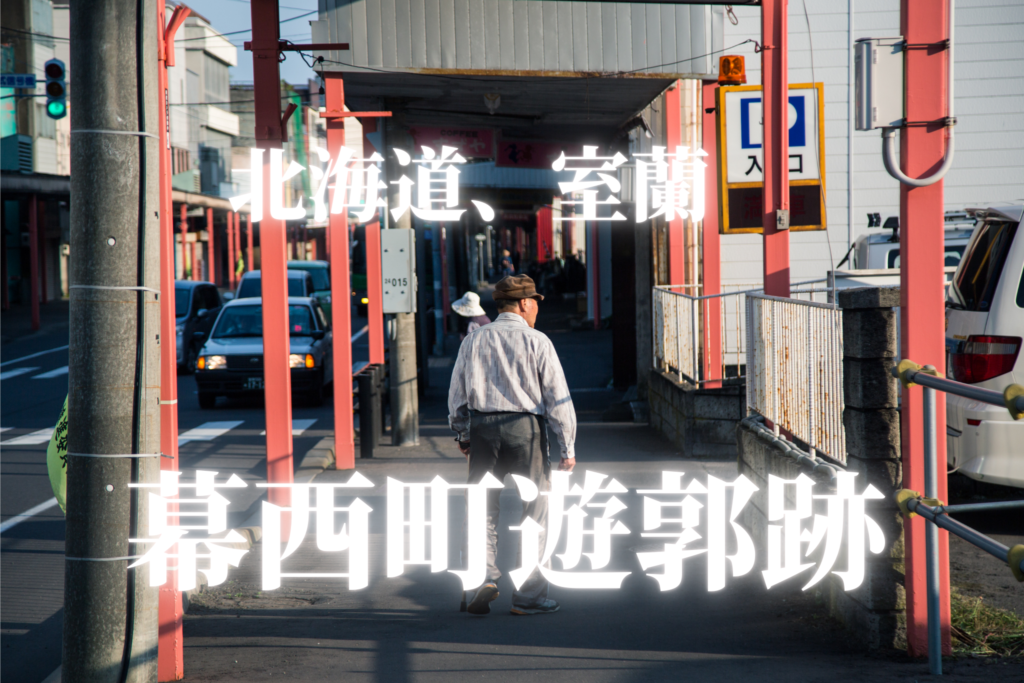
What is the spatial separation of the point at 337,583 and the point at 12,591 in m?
2.28

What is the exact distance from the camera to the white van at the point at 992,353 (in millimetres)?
6332

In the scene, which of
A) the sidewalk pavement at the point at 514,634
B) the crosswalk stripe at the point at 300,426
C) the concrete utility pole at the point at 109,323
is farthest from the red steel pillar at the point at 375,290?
the concrete utility pole at the point at 109,323

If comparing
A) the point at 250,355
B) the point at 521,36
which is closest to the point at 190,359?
the point at 250,355

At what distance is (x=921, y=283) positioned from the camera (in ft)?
15.1

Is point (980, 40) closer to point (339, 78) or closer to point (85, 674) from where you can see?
point (339, 78)

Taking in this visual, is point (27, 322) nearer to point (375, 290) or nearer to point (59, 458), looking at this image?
point (375, 290)

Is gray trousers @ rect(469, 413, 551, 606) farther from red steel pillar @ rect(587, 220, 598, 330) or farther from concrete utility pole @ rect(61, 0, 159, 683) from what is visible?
red steel pillar @ rect(587, 220, 598, 330)

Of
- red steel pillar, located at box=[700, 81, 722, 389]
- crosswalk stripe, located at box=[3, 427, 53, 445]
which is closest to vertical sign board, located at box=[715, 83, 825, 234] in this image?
red steel pillar, located at box=[700, 81, 722, 389]

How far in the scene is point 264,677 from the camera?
4.78 m

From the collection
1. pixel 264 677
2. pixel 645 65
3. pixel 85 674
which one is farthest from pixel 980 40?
pixel 85 674

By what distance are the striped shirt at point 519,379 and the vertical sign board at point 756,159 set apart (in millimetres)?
3211

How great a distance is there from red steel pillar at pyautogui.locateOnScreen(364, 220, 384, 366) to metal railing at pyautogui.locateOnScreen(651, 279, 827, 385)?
3308 millimetres

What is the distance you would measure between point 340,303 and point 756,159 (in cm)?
419

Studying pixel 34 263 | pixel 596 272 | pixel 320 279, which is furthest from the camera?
pixel 320 279
